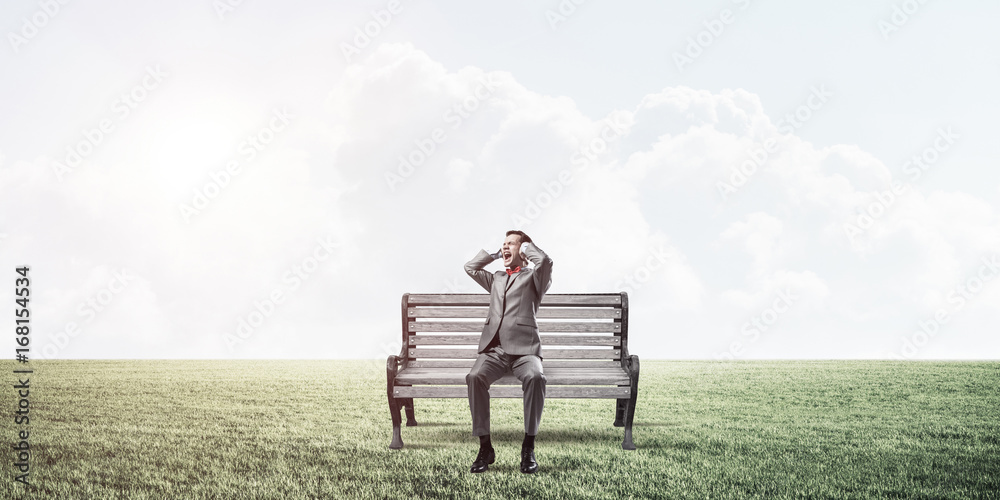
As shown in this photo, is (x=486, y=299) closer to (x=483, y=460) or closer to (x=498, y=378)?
(x=498, y=378)

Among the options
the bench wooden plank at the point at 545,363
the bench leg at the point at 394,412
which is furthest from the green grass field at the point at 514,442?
the bench wooden plank at the point at 545,363

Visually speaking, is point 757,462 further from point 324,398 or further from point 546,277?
point 324,398

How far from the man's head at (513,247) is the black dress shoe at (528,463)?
1.70 m

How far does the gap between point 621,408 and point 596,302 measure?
115cm

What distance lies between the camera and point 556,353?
7.00 m

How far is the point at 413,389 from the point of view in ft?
20.8

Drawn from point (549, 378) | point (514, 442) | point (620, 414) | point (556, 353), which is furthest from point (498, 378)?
point (620, 414)

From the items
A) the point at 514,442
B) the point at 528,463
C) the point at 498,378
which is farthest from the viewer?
the point at 514,442

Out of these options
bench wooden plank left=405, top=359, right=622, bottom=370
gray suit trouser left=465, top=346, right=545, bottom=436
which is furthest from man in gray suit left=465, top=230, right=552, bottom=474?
bench wooden plank left=405, top=359, right=622, bottom=370

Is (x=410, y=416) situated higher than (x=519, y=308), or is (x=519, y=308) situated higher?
(x=519, y=308)

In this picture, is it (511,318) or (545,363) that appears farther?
(545,363)

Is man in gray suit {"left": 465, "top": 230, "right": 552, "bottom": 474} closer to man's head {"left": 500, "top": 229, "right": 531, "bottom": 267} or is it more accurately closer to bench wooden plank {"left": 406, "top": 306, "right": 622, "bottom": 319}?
man's head {"left": 500, "top": 229, "right": 531, "bottom": 267}

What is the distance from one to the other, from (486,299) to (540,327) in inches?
23.4

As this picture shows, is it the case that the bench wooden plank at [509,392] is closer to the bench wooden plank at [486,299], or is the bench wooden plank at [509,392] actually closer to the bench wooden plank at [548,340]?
the bench wooden plank at [548,340]
